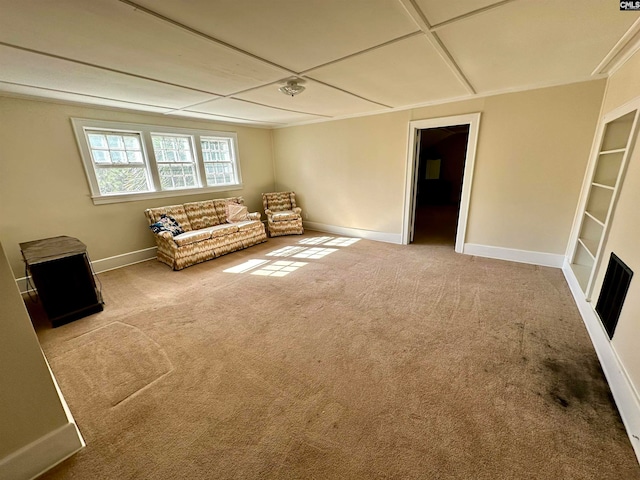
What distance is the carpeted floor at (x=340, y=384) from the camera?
1.27 meters

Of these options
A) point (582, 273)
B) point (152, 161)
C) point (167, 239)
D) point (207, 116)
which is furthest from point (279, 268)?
point (582, 273)

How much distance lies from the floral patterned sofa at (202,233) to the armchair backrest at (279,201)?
63 centimetres

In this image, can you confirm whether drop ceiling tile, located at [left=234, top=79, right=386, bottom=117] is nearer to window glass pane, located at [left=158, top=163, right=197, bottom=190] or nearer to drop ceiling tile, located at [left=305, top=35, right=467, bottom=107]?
drop ceiling tile, located at [left=305, top=35, right=467, bottom=107]

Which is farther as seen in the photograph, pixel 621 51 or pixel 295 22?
pixel 621 51

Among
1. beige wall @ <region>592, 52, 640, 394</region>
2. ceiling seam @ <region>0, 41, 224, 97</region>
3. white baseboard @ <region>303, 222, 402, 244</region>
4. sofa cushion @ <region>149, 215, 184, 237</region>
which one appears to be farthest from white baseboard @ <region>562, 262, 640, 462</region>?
sofa cushion @ <region>149, 215, 184, 237</region>

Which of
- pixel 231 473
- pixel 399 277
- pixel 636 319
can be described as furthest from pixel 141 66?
pixel 636 319

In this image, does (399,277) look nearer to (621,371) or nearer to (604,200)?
(621,371)

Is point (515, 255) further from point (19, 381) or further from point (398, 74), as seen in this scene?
point (19, 381)

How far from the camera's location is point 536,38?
178 centimetres

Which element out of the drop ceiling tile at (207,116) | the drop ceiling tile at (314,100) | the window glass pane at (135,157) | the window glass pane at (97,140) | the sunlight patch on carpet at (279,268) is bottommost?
the sunlight patch on carpet at (279,268)

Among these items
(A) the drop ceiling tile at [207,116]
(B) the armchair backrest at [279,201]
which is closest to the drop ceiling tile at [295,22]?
(A) the drop ceiling tile at [207,116]

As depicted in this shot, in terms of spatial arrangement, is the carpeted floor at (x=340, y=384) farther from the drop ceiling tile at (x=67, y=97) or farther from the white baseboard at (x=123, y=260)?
the drop ceiling tile at (x=67, y=97)

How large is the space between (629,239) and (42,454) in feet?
12.2

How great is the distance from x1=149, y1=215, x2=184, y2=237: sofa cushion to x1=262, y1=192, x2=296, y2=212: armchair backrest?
73.9 inches
